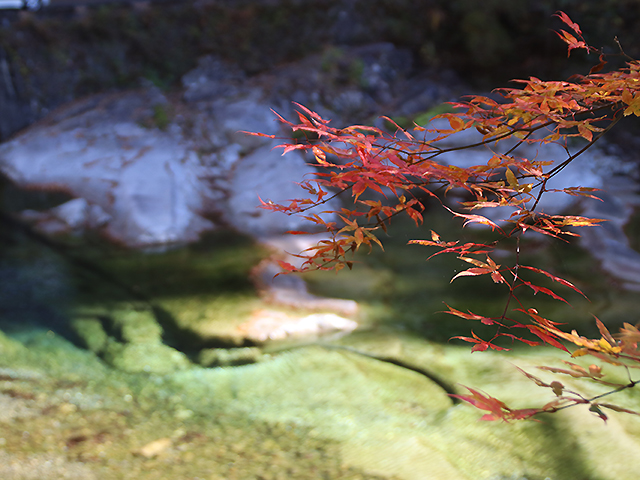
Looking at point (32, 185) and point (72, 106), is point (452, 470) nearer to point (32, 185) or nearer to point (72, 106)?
point (32, 185)

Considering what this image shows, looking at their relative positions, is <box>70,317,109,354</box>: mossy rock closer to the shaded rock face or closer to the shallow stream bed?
the shallow stream bed

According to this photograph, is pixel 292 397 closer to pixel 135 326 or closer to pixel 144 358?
pixel 144 358

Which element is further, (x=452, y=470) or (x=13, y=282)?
(x=13, y=282)

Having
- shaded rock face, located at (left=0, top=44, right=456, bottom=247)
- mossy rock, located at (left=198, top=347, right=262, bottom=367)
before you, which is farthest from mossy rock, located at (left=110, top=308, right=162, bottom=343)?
shaded rock face, located at (left=0, top=44, right=456, bottom=247)

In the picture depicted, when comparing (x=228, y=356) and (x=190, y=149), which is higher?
(x=190, y=149)

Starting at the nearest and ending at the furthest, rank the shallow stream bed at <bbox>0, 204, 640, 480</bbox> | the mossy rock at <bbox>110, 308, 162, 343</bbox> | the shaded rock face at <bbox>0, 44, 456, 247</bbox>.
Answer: the shallow stream bed at <bbox>0, 204, 640, 480</bbox> < the mossy rock at <bbox>110, 308, 162, 343</bbox> < the shaded rock face at <bbox>0, 44, 456, 247</bbox>

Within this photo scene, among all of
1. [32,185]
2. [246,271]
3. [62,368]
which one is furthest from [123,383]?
[32,185]

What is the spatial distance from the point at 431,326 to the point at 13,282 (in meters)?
3.40

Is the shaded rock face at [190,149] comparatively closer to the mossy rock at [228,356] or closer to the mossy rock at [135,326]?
the mossy rock at [135,326]

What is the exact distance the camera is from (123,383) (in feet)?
8.27

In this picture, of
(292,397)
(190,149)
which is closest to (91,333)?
(292,397)

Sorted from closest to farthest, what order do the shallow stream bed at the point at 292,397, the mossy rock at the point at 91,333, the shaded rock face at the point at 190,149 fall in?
the shallow stream bed at the point at 292,397, the mossy rock at the point at 91,333, the shaded rock face at the point at 190,149

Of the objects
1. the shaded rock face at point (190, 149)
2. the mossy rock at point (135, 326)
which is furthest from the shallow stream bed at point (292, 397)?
the shaded rock face at point (190, 149)

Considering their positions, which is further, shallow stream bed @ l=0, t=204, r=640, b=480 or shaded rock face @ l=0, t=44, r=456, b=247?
shaded rock face @ l=0, t=44, r=456, b=247
